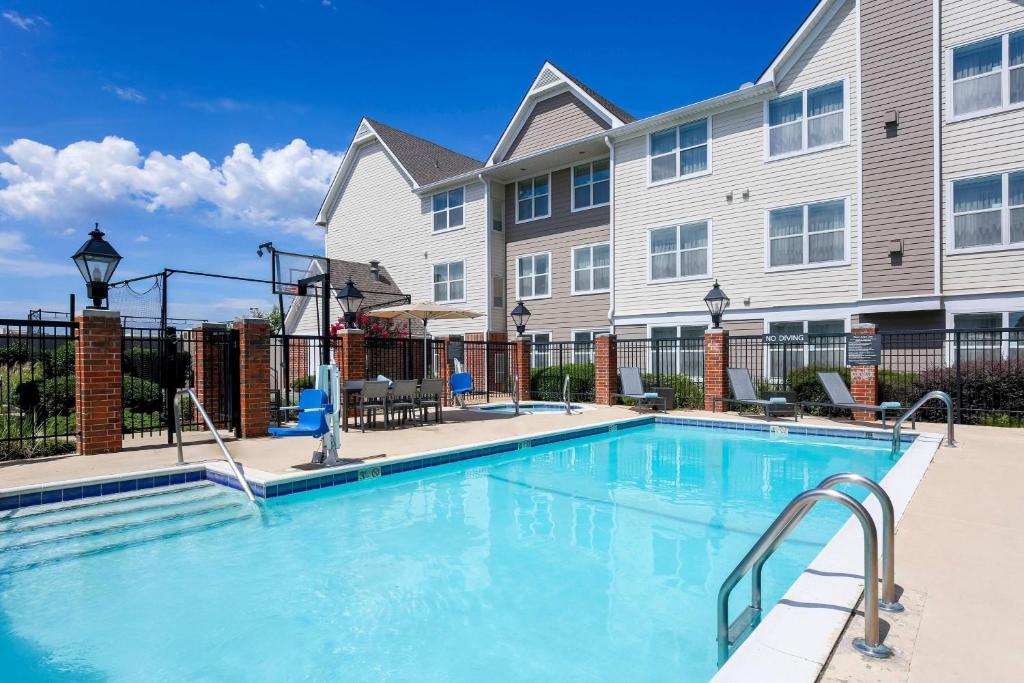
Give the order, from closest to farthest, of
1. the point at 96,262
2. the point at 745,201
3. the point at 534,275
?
1. the point at 96,262
2. the point at 745,201
3. the point at 534,275

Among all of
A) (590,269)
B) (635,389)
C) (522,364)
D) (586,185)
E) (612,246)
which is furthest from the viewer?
(586,185)

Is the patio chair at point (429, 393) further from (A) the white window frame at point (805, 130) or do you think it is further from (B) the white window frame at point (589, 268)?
(A) the white window frame at point (805, 130)

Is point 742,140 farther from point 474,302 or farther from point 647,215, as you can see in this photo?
point 474,302

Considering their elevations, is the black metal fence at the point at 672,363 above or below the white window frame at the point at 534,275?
below

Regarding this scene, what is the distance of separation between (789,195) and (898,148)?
8.51 feet

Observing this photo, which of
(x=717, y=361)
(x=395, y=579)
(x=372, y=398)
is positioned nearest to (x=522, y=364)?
(x=717, y=361)

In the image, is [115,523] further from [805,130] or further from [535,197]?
[535,197]

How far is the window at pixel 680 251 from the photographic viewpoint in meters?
16.7

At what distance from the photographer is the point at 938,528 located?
4273mm

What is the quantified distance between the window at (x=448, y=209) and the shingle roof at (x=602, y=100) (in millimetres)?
5937

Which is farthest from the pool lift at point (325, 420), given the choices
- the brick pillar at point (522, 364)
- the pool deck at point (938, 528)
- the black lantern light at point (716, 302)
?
the brick pillar at point (522, 364)

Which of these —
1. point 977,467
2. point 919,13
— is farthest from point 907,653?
point 919,13

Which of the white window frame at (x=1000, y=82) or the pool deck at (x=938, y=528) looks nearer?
the pool deck at (x=938, y=528)

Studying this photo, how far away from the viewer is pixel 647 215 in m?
17.9
